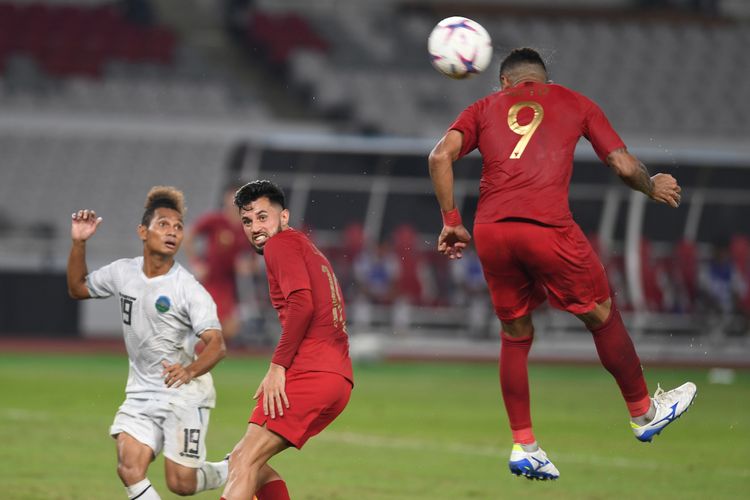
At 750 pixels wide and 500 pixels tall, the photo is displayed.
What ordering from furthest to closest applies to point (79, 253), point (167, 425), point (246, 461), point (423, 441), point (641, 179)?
point (423, 441), point (79, 253), point (167, 425), point (641, 179), point (246, 461)

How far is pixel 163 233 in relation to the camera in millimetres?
7602

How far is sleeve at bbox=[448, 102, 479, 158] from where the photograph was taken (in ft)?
23.8

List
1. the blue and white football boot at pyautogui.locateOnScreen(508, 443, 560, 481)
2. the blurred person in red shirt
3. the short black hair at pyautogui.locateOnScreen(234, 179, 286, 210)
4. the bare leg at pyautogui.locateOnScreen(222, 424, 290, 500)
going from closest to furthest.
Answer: the bare leg at pyautogui.locateOnScreen(222, 424, 290, 500) → the short black hair at pyautogui.locateOnScreen(234, 179, 286, 210) → the blue and white football boot at pyautogui.locateOnScreen(508, 443, 560, 481) → the blurred person in red shirt

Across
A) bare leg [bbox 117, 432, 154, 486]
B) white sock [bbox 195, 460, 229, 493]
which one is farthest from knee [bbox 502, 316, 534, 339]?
bare leg [bbox 117, 432, 154, 486]

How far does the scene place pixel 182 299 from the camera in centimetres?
759

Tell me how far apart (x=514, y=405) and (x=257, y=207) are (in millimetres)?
2096

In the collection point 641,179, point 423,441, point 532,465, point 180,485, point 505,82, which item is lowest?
point 423,441

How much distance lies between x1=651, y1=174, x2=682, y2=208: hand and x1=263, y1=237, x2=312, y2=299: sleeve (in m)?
2.05

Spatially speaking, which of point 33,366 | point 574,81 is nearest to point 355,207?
point 574,81

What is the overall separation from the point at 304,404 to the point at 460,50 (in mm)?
2316

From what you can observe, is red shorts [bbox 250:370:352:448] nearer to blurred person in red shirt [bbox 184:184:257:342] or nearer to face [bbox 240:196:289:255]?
face [bbox 240:196:289:255]

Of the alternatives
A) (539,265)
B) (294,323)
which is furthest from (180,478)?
(539,265)

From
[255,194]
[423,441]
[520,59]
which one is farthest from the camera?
[423,441]

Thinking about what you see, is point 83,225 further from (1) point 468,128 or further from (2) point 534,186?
(2) point 534,186
